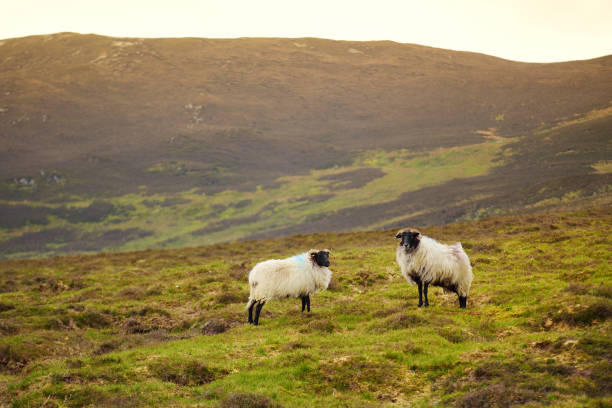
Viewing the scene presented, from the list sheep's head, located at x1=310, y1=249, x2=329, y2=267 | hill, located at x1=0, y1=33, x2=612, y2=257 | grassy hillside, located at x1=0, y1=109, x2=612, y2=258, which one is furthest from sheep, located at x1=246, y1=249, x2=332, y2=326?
grassy hillside, located at x1=0, y1=109, x2=612, y2=258

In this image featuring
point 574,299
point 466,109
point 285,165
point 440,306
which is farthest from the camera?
point 466,109

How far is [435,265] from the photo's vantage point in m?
17.9

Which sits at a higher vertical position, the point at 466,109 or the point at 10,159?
the point at 466,109

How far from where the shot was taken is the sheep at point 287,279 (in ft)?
60.4

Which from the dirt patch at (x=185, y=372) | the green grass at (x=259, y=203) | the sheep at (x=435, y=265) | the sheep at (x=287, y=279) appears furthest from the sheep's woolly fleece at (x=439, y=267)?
the green grass at (x=259, y=203)

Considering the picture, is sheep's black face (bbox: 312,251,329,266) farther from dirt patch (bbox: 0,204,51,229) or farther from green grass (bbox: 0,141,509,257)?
→ dirt patch (bbox: 0,204,51,229)

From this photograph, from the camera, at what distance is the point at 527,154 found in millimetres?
130125

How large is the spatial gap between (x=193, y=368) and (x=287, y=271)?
6646 mm

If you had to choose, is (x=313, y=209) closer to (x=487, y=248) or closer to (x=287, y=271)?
(x=487, y=248)

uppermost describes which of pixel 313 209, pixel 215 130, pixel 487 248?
pixel 215 130

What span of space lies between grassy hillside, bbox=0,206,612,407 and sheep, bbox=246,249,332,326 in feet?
2.88

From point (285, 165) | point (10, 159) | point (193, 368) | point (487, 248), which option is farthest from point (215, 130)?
point (193, 368)

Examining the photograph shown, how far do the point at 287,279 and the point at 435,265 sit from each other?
5.40 meters

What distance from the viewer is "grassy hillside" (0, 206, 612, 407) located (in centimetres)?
1069
